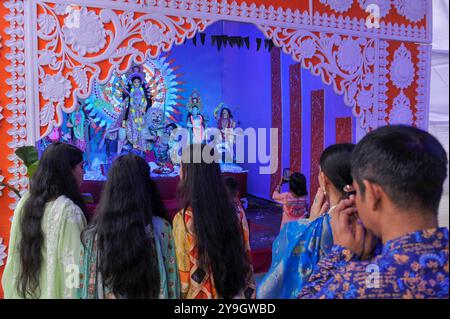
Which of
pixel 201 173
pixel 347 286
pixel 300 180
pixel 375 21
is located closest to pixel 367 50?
pixel 375 21

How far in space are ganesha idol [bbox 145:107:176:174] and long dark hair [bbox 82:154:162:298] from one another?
6.90 meters

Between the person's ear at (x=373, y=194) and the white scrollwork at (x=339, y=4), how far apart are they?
356 cm

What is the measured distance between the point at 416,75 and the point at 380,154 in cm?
411

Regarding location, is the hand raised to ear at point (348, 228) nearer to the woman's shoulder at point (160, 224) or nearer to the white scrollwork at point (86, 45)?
the woman's shoulder at point (160, 224)

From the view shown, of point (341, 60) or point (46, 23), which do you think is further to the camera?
point (341, 60)

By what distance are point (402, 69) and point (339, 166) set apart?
134 inches

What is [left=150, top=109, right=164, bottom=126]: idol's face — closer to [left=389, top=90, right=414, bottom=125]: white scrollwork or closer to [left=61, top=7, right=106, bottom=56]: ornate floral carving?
[left=389, top=90, right=414, bottom=125]: white scrollwork

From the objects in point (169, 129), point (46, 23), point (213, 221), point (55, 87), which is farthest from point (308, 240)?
point (169, 129)

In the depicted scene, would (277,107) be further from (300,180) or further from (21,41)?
(21,41)

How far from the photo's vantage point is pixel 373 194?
102 centimetres

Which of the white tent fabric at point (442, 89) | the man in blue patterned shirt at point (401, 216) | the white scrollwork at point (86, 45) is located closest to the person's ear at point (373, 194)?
the man in blue patterned shirt at point (401, 216)

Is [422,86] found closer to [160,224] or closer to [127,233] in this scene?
[160,224]

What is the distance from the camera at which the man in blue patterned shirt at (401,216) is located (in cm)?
95

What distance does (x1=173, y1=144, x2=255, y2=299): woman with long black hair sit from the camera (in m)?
2.01
